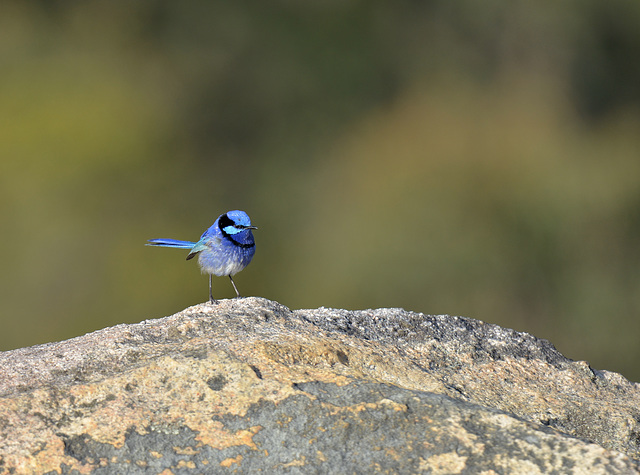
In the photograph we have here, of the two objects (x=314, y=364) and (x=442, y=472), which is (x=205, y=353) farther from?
(x=442, y=472)

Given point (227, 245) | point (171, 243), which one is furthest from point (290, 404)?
point (171, 243)

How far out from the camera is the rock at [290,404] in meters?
1.55

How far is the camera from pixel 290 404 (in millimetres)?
1721

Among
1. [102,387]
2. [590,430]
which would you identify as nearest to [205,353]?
[102,387]

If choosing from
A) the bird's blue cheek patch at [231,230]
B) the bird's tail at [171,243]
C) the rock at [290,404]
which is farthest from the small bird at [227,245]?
the rock at [290,404]

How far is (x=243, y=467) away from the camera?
1.55 m

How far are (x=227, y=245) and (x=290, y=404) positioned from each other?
199 cm

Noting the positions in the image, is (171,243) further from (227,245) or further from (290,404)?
(290,404)

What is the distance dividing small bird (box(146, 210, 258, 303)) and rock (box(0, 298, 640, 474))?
1181mm

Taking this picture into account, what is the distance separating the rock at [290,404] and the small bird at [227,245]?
1.18 m

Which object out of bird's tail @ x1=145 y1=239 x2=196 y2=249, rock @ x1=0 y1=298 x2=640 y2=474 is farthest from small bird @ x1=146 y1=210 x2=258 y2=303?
rock @ x1=0 y1=298 x2=640 y2=474

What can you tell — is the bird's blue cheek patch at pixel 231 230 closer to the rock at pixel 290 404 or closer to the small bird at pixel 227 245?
the small bird at pixel 227 245

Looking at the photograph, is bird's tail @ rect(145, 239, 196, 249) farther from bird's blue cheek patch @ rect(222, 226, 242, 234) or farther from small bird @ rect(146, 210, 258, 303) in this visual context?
bird's blue cheek patch @ rect(222, 226, 242, 234)

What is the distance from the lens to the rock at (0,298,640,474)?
155 cm
